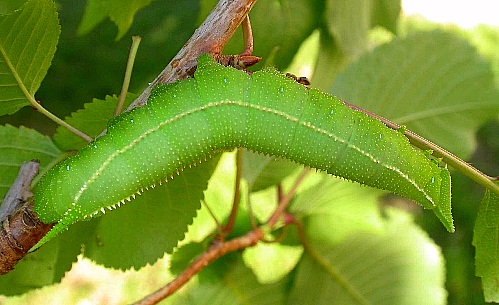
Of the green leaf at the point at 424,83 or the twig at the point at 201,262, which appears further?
the green leaf at the point at 424,83

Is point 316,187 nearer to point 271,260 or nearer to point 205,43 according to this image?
point 271,260

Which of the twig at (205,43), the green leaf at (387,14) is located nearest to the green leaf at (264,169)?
the green leaf at (387,14)

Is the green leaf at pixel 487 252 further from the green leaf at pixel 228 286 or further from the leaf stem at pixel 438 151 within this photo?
the green leaf at pixel 228 286

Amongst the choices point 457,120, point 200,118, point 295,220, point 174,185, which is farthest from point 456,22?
point 200,118

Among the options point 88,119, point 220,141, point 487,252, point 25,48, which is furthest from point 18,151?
point 487,252

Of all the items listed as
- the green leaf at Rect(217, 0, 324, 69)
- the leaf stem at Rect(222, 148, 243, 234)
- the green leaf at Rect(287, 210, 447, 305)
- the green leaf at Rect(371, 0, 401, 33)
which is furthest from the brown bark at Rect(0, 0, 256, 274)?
the green leaf at Rect(287, 210, 447, 305)

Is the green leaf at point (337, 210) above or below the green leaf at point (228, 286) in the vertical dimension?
above
